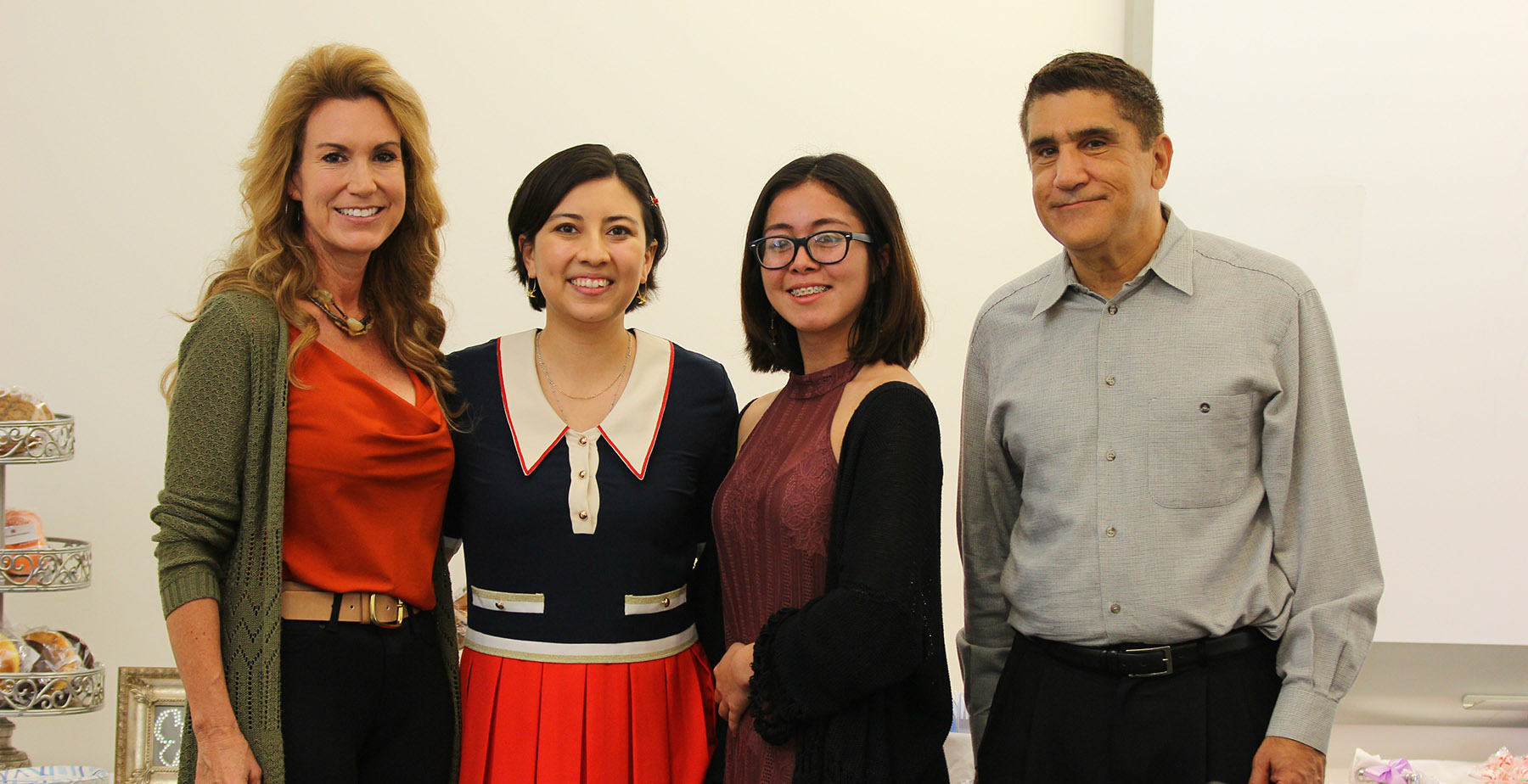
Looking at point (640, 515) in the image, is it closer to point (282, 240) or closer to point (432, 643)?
point (432, 643)

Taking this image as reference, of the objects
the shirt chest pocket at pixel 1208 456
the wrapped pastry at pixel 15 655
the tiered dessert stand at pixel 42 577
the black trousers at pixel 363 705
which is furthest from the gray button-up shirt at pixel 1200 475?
the wrapped pastry at pixel 15 655

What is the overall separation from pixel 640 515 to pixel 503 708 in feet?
1.20

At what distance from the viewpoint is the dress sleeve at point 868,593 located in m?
1.39

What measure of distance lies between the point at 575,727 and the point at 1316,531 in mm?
1128

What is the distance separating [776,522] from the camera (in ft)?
5.13

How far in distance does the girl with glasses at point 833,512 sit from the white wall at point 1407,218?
1591 mm

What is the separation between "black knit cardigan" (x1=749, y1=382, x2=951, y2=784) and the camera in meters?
1.39

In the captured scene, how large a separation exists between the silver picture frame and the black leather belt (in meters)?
2.31

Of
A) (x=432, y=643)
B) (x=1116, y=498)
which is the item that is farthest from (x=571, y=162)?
(x=1116, y=498)

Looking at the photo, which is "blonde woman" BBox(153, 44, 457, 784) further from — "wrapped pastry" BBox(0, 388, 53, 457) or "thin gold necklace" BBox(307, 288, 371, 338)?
"wrapped pastry" BBox(0, 388, 53, 457)

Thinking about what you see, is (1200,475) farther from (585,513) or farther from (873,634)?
(585,513)

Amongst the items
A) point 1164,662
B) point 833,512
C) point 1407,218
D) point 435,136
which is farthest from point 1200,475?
point 435,136

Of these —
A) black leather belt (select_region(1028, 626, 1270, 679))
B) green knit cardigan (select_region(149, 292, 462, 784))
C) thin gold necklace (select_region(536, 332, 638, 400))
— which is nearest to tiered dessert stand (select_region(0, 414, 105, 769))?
green knit cardigan (select_region(149, 292, 462, 784))

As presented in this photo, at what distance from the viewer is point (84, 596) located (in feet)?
9.97
